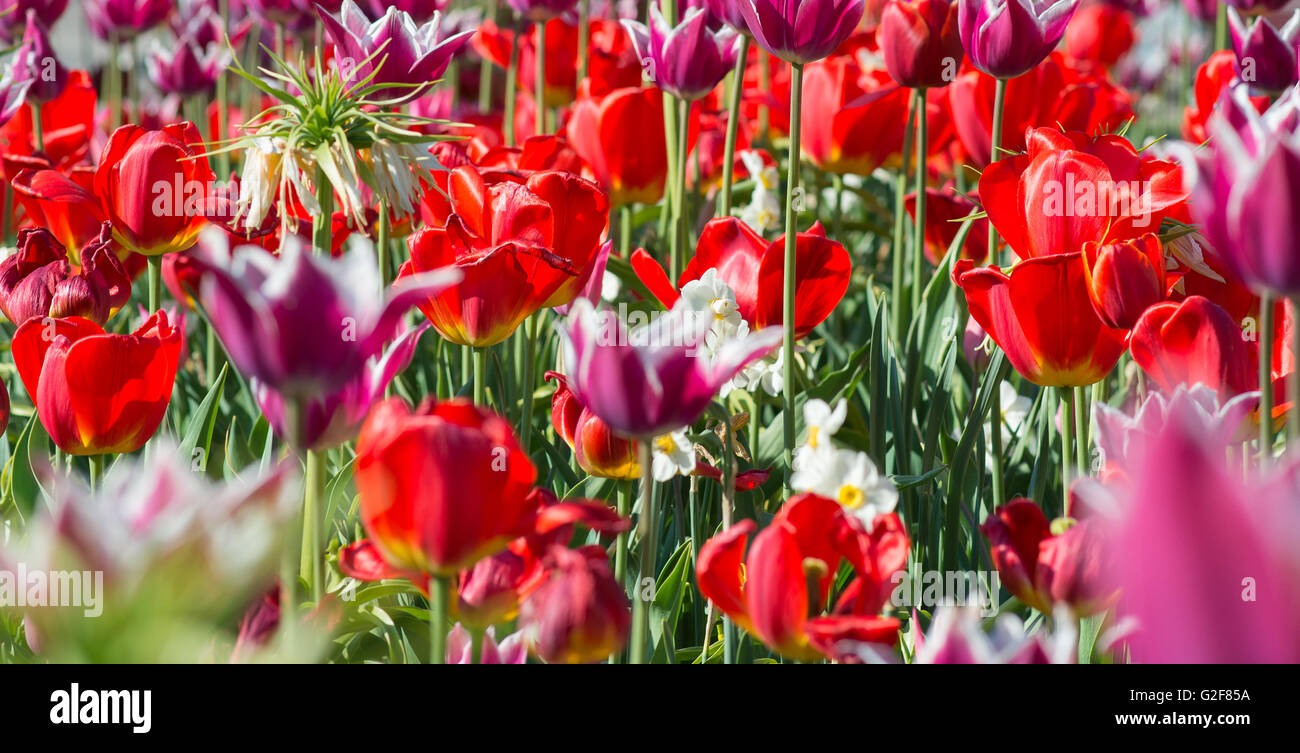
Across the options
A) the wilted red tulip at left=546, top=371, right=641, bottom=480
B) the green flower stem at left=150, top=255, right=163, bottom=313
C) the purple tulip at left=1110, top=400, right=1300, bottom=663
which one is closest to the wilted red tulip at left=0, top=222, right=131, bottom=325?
the green flower stem at left=150, top=255, right=163, bottom=313

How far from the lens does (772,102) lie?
8.66ft

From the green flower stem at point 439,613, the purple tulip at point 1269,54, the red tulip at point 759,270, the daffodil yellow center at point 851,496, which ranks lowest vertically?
the green flower stem at point 439,613

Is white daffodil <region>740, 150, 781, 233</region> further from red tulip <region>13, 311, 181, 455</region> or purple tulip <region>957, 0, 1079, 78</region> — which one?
red tulip <region>13, 311, 181, 455</region>

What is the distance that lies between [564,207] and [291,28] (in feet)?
5.74

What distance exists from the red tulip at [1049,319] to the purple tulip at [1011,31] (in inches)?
17.4

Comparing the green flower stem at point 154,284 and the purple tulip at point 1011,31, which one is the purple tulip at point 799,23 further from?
the green flower stem at point 154,284

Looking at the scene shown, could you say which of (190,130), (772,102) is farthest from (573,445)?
(772,102)

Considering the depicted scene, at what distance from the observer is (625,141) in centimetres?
214

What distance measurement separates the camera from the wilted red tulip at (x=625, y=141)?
2115 mm

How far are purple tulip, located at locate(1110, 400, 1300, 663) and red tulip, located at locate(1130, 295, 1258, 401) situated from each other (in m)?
0.65

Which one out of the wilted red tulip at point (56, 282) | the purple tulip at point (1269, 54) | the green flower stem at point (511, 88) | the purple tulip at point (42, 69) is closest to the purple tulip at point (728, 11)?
the wilted red tulip at point (56, 282)

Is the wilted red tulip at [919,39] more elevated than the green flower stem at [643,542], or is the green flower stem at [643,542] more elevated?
the wilted red tulip at [919,39]

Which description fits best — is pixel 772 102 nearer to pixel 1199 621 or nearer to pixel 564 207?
pixel 564 207

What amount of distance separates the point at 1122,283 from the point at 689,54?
0.85 metres
